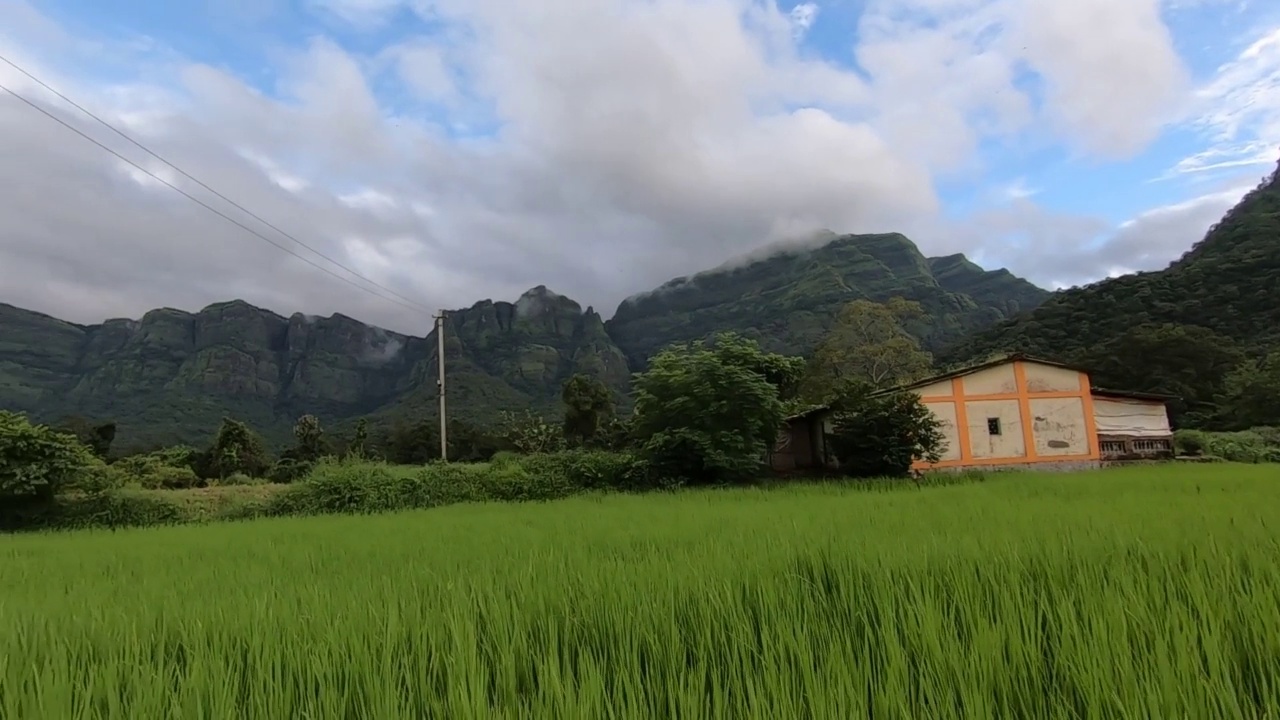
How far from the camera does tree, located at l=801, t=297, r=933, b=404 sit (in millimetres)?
28703

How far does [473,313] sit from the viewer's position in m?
83.9

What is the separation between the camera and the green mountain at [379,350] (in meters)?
57.3

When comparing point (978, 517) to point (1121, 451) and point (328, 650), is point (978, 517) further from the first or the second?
point (1121, 451)

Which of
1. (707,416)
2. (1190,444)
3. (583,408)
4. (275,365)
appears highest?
(275,365)

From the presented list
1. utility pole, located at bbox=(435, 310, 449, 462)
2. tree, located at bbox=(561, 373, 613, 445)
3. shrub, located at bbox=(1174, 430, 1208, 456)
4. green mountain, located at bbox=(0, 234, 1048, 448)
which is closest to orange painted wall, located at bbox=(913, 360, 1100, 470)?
shrub, located at bbox=(1174, 430, 1208, 456)

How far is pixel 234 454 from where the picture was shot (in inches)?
890

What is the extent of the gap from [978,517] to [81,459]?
1588cm

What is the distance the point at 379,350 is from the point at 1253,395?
8255cm

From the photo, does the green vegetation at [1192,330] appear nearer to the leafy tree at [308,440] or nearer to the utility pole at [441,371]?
the utility pole at [441,371]

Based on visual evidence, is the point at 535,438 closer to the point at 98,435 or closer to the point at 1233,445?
the point at 98,435

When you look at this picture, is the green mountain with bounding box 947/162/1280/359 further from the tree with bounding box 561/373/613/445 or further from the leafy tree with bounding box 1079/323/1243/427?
the tree with bounding box 561/373/613/445

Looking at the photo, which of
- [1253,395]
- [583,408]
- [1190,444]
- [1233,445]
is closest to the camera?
[1233,445]

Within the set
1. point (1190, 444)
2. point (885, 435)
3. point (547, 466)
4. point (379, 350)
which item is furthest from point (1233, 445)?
point (379, 350)

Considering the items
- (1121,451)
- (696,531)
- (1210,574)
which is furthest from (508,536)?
(1121,451)
